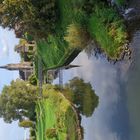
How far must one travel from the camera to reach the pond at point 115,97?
13.5 m

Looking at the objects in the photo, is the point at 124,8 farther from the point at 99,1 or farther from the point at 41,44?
the point at 41,44

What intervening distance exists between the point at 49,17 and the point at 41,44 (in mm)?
4494

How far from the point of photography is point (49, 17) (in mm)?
15906

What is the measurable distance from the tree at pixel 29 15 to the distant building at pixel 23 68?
1513 cm

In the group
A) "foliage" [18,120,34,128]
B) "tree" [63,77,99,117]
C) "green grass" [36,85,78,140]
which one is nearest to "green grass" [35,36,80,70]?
"tree" [63,77,99,117]

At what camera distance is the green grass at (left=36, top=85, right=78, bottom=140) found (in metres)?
17.9

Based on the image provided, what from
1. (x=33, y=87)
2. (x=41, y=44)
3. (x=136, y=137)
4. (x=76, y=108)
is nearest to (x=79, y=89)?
(x=76, y=108)

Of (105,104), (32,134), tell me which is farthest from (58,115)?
(32,134)

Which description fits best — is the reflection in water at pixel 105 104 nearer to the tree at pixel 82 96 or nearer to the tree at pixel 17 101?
the tree at pixel 82 96

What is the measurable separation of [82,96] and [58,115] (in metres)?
1.66

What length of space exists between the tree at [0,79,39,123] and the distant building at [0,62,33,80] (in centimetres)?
210

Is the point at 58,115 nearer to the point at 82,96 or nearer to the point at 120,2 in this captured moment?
the point at 82,96

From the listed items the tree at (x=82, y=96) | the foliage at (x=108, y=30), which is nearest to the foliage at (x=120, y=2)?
the foliage at (x=108, y=30)

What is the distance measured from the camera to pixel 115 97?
15.1 metres
